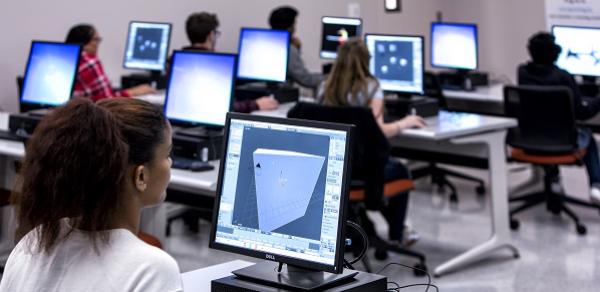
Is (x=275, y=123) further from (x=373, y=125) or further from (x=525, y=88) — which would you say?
(x=525, y=88)

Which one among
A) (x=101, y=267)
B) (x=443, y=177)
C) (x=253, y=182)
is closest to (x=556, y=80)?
(x=443, y=177)

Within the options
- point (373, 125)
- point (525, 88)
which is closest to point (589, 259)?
point (525, 88)

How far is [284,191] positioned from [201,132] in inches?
82.8

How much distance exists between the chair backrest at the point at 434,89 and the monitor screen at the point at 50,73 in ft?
8.20

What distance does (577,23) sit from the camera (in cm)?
770

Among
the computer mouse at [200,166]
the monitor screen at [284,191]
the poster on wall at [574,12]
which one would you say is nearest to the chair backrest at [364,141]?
the computer mouse at [200,166]

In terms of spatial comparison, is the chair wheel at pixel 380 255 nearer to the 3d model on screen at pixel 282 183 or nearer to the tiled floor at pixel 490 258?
the tiled floor at pixel 490 258

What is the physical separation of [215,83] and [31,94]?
1.28 meters

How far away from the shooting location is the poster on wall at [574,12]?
7566 mm

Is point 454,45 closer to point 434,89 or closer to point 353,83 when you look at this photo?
point 434,89

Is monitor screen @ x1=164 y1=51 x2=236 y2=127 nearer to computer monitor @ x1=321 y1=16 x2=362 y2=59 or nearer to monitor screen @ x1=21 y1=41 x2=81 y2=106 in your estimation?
monitor screen @ x1=21 y1=41 x2=81 y2=106

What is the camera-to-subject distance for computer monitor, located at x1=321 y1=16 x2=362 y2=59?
24.9 feet

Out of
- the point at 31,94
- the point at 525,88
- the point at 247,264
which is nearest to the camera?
the point at 247,264

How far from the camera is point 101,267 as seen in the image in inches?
65.2
